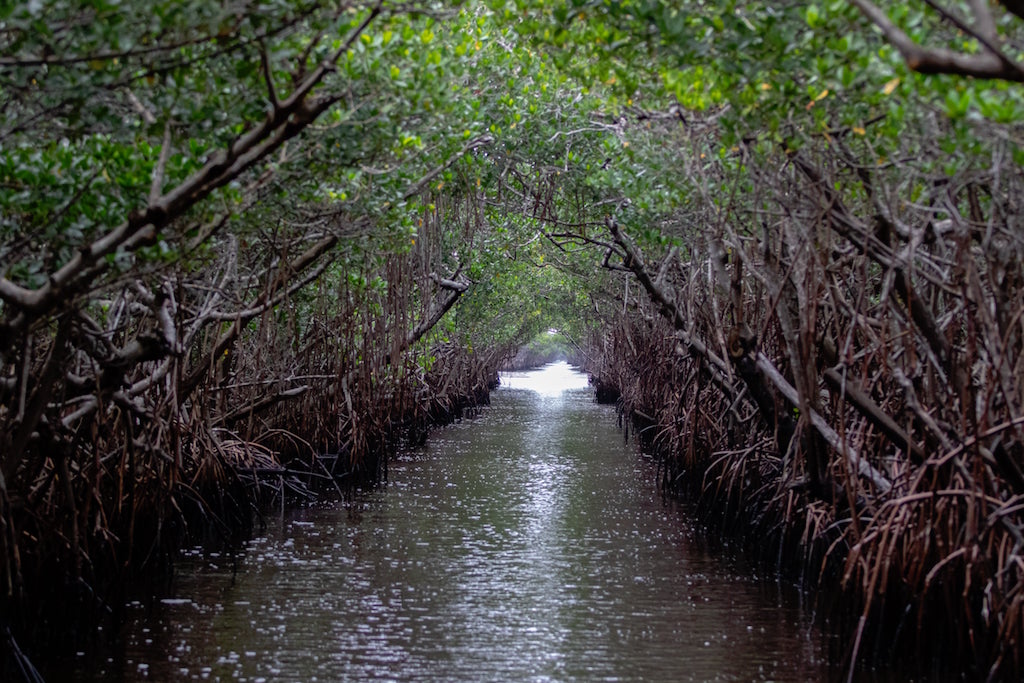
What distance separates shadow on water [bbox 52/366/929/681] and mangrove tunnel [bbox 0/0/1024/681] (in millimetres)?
96

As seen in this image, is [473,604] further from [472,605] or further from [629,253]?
[629,253]

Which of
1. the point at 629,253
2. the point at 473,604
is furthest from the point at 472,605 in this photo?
the point at 629,253

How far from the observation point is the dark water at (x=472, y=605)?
6086 millimetres

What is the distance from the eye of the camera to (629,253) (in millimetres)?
10969

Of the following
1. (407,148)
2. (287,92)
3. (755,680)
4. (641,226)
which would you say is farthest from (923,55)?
(641,226)

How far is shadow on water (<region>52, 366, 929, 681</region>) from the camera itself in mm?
6090

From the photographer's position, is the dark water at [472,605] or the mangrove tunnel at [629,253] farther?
the dark water at [472,605]

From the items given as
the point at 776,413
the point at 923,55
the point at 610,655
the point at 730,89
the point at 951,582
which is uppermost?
the point at 730,89

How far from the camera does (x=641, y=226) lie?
10492mm

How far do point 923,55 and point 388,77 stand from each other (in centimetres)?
306

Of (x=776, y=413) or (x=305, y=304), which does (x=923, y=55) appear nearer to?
(x=776, y=413)

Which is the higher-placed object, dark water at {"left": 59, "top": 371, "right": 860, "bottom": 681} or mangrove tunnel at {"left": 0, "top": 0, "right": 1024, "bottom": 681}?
mangrove tunnel at {"left": 0, "top": 0, "right": 1024, "bottom": 681}

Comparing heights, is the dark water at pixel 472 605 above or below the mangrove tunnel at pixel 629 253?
below

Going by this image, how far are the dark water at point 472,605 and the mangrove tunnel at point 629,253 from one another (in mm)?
89
